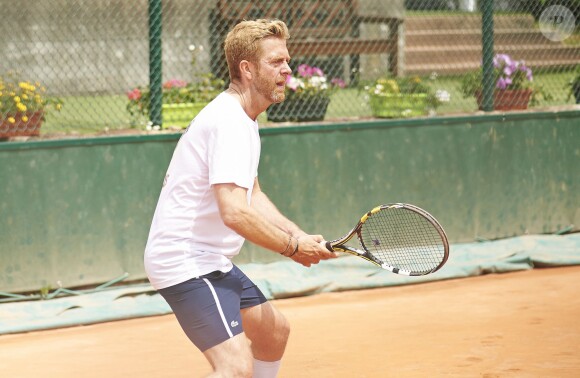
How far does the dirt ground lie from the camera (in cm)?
525

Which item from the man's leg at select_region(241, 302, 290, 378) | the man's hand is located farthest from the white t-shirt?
the man's leg at select_region(241, 302, 290, 378)

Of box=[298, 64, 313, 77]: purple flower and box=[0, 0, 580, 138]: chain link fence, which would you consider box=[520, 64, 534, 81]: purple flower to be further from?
box=[298, 64, 313, 77]: purple flower

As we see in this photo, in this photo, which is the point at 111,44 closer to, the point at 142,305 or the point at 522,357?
the point at 142,305

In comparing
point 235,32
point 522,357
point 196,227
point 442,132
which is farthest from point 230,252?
point 442,132

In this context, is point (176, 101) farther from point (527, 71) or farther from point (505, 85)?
point (527, 71)

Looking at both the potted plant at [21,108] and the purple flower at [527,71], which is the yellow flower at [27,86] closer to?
the potted plant at [21,108]

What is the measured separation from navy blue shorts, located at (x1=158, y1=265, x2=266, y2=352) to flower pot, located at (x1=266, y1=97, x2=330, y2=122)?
4.07 metres

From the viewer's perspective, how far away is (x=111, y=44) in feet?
31.1

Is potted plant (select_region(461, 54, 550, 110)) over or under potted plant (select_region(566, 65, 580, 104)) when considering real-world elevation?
Result: over

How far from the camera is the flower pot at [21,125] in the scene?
670cm

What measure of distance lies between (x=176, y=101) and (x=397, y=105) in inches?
73.3

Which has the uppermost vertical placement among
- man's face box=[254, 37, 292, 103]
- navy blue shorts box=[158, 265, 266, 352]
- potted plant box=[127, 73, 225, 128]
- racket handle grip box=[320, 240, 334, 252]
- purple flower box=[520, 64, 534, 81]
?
man's face box=[254, 37, 292, 103]

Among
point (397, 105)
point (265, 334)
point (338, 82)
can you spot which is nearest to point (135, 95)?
point (338, 82)

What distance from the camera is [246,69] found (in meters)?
3.66
